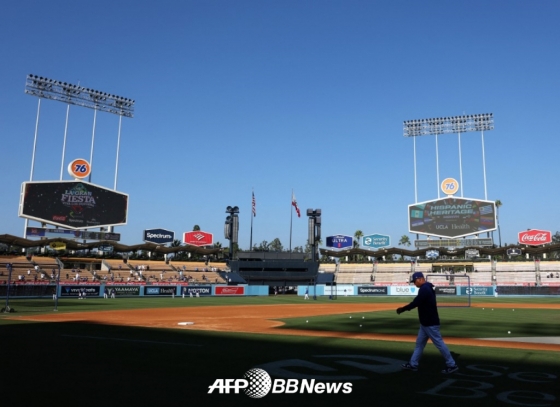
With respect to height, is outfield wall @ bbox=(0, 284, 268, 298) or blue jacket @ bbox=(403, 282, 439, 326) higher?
blue jacket @ bbox=(403, 282, 439, 326)

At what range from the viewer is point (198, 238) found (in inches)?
3718

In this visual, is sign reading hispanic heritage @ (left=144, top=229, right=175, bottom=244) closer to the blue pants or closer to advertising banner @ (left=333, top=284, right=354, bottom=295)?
advertising banner @ (left=333, top=284, right=354, bottom=295)

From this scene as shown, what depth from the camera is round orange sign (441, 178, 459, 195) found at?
82169 millimetres

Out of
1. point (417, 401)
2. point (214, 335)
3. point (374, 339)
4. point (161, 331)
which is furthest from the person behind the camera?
point (161, 331)

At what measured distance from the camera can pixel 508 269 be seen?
83.2 meters

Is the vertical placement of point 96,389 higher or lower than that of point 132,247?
lower

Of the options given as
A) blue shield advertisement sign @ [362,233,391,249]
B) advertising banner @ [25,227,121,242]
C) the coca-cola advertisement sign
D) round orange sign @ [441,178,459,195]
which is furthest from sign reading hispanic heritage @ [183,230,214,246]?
the coca-cola advertisement sign

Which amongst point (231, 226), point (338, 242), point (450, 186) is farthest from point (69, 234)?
point (450, 186)

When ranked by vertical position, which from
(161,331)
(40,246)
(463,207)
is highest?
(463,207)

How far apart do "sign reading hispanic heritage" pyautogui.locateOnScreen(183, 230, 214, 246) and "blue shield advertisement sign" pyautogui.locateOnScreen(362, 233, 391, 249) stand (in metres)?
32.8

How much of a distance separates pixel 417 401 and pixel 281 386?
2.37 m

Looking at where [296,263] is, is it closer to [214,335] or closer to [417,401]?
[214,335]

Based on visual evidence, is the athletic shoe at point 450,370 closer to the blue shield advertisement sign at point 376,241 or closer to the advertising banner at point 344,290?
the advertising banner at point 344,290

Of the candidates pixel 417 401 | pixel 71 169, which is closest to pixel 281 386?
pixel 417 401
